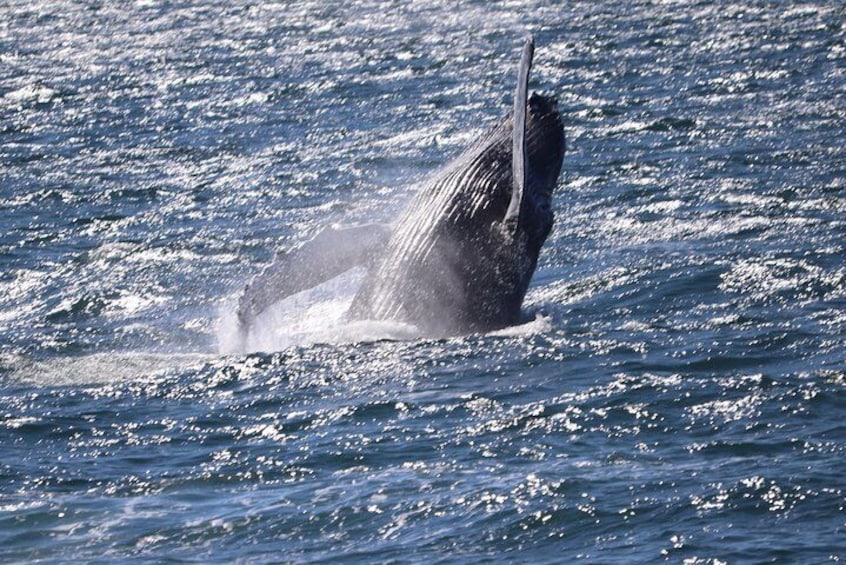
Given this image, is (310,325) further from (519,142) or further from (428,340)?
(519,142)

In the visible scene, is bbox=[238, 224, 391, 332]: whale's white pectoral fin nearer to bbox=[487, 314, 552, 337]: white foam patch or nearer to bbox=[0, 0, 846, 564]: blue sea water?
bbox=[0, 0, 846, 564]: blue sea water

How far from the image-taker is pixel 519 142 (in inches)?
690

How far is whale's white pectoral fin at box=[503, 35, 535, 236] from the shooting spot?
682 inches

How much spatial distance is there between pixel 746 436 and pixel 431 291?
15.5 feet

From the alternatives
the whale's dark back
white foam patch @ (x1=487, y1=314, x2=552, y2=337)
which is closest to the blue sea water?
white foam patch @ (x1=487, y1=314, x2=552, y2=337)

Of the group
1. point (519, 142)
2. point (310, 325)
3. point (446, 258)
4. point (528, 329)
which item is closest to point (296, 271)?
point (310, 325)

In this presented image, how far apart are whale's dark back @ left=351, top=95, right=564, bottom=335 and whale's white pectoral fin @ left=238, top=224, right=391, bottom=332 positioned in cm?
53

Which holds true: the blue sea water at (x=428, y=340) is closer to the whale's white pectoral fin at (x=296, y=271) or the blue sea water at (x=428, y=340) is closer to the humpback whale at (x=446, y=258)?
the humpback whale at (x=446, y=258)

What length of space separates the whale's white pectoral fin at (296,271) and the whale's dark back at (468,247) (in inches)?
20.9

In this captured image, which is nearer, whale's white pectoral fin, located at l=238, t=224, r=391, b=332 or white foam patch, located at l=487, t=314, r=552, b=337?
white foam patch, located at l=487, t=314, r=552, b=337

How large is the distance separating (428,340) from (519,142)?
221 centimetres

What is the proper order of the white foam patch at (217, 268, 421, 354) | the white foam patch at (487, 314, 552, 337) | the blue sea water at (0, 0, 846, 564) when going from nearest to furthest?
the blue sea water at (0, 0, 846, 564) → the white foam patch at (487, 314, 552, 337) → the white foam patch at (217, 268, 421, 354)

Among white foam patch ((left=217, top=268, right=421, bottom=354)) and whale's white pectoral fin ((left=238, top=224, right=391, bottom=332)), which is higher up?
whale's white pectoral fin ((left=238, top=224, right=391, bottom=332))

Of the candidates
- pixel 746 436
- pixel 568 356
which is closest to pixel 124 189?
pixel 568 356
